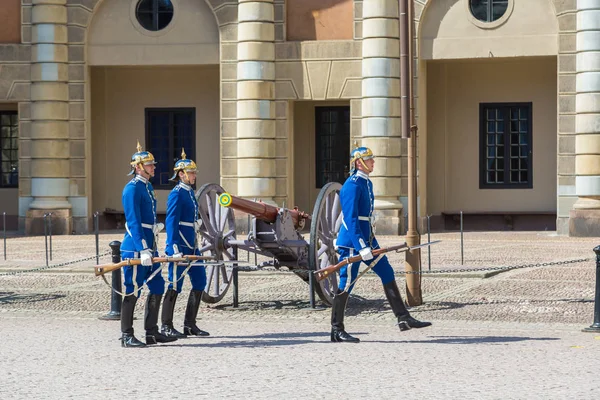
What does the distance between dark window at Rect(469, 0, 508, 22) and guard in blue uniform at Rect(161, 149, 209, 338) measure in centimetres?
1520

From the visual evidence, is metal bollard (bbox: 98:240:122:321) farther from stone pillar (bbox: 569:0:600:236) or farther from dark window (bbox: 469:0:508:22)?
dark window (bbox: 469:0:508:22)

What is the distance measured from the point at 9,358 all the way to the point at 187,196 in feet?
8.30

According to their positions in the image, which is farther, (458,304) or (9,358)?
(458,304)

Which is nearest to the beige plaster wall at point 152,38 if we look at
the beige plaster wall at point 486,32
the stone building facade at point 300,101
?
the stone building facade at point 300,101

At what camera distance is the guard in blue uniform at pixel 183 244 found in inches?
492

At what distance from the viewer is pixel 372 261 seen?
1229 cm

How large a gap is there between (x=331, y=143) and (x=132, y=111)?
15.5 feet

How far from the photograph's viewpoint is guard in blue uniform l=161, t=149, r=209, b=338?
1250cm

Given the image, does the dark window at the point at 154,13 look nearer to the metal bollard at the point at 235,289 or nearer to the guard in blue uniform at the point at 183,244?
the metal bollard at the point at 235,289

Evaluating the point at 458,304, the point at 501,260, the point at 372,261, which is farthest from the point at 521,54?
the point at 372,261

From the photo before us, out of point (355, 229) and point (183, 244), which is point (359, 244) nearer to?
point (355, 229)

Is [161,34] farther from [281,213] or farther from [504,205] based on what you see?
[281,213]

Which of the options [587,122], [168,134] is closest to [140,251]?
[587,122]

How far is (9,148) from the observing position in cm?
3131
